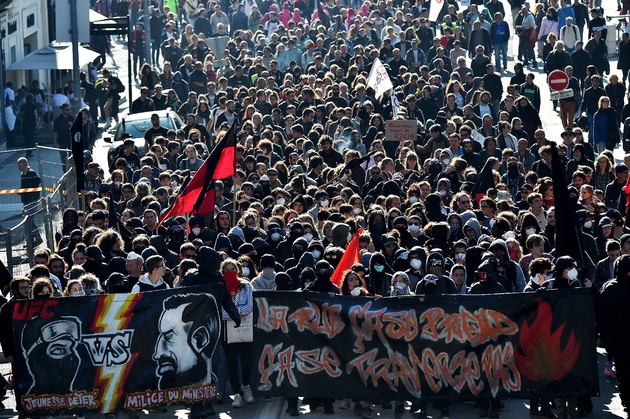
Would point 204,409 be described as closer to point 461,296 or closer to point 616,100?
point 461,296

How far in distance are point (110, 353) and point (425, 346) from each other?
2907 mm

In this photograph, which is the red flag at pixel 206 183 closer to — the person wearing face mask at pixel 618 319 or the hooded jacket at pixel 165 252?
the hooded jacket at pixel 165 252

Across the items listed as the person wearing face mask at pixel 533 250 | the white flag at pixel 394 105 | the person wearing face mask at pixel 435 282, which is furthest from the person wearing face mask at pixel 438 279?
the white flag at pixel 394 105

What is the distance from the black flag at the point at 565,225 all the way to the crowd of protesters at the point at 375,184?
73 millimetres

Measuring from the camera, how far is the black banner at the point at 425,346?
13.1 metres

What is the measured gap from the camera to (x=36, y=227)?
19.3m

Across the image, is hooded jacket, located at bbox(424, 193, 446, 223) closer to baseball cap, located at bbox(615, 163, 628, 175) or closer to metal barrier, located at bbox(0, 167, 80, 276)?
baseball cap, located at bbox(615, 163, 628, 175)

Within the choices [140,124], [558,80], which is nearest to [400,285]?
[558,80]

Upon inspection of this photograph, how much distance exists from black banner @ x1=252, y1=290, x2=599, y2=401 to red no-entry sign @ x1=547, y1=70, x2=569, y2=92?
1399cm

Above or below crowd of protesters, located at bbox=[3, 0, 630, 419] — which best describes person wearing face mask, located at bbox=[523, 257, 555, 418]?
above

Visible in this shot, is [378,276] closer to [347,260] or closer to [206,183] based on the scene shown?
[347,260]

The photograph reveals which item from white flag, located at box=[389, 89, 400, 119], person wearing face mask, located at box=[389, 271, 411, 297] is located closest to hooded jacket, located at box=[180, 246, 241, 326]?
person wearing face mask, located at box=[389, 271, 411, 297]

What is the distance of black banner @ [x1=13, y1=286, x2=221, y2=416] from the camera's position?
13.0m

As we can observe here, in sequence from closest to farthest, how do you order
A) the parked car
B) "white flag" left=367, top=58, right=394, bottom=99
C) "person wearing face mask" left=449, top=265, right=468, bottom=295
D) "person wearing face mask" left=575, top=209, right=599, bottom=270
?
"person wearing face mask" left=449, top=265, right=468, bottom=295
"person wearing face mask" left=575, top=209, right=599, bottom=270
"white flag" left=367, top=58, right=394, bottom=99
the parked car
